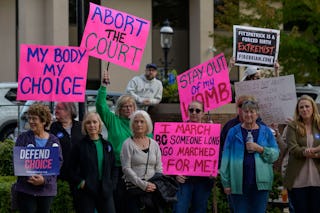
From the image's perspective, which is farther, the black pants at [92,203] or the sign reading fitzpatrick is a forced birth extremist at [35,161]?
the black pants at [92,203]

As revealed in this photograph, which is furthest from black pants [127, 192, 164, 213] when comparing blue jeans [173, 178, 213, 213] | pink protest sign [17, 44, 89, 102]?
pink protest sign [17, 44, 89, 102]

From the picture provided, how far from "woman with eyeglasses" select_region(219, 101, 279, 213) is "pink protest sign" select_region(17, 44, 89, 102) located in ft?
6.67

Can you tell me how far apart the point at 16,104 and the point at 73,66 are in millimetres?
8213

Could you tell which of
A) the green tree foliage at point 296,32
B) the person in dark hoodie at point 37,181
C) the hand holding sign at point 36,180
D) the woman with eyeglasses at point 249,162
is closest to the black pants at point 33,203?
the person in dark hoodie at point 37,181

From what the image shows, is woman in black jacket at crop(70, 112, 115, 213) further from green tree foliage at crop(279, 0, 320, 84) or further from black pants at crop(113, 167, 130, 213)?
green tree foliage at crop(279, 0, 320, 84)

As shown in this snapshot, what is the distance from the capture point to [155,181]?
332 inches

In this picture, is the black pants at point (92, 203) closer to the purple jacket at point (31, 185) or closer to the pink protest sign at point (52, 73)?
the purple jacket at point (31, 185)

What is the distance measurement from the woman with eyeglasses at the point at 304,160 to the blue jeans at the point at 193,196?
99 centimetres

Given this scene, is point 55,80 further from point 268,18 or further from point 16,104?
point 268,18

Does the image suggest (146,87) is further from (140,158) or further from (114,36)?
(140,158)

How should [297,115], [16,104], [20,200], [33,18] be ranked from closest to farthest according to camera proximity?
[20,200]
[297,115]
[16,104]
[33,18]

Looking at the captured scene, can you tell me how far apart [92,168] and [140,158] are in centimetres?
52

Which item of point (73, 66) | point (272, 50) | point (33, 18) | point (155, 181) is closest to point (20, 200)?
point (155, 181)

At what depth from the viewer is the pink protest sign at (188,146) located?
30.3 ft
